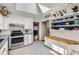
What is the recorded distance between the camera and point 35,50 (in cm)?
181

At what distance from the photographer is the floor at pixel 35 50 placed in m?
1.77

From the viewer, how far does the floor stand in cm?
177

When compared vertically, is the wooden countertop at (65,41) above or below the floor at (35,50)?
above

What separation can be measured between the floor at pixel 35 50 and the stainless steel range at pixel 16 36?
116mm

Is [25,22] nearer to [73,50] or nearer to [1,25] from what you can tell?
[1,25]

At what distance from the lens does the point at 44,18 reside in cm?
184

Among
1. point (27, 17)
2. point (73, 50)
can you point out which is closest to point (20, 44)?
point (27, 17)

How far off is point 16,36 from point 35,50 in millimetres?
443

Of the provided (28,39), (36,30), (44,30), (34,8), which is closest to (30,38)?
(28,39)

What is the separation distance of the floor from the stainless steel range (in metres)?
0.12

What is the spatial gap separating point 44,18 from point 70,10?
1.51ft

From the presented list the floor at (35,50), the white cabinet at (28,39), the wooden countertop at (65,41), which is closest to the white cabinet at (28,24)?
the white cabinet at (28,39)

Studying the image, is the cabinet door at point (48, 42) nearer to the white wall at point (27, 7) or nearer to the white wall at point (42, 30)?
the white wall at point (42, 30)

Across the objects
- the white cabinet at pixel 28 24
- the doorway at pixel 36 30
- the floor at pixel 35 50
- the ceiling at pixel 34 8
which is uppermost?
the ceiling at pixel 34 8
